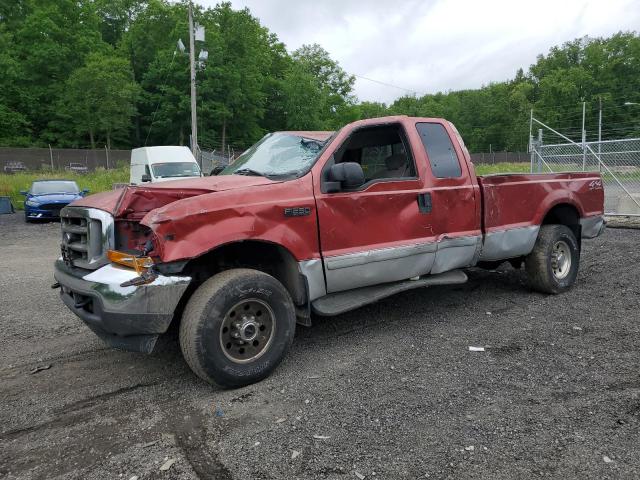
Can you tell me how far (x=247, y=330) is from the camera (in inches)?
143

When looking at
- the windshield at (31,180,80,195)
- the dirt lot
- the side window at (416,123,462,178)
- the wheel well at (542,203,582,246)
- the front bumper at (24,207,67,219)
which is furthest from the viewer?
the windshield at (31,180,80,195)

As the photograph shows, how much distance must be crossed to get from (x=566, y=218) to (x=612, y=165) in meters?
8.32

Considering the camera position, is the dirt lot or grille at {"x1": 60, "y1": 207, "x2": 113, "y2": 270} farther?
grille at {"x1": 60, "y1": 207, "x2": 113, "y2": 270}

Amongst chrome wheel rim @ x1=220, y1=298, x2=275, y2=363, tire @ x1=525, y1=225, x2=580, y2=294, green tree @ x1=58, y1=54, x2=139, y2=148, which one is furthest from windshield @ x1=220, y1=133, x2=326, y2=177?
green tree @ x1=58, y1=54, x2=139, y2=148

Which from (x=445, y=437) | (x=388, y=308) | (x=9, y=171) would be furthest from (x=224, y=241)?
(x=9, y=171)

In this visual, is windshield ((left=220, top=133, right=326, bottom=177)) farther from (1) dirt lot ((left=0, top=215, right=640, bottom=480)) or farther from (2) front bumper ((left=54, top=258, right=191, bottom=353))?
(1) dirt lot ((left=0, top=215, right=640, bottom=480))

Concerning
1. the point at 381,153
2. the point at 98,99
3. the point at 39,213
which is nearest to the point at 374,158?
the point at 381,153

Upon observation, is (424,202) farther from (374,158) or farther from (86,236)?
(86,236)

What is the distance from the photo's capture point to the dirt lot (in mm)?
2668

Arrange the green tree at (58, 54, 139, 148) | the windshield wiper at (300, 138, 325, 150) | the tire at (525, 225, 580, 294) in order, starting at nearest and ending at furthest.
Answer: the windshield wiper at (300, 138, 325, 150) → the tire at (525, 225, 580, 294) → the green tree at (58, 54, 139, 148)

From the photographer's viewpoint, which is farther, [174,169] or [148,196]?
A: [174,169]

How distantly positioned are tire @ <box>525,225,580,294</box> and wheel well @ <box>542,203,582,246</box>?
166 mm

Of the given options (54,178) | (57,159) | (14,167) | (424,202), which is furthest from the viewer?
(57,159)

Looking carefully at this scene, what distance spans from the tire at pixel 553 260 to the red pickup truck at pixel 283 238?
0.04 m
